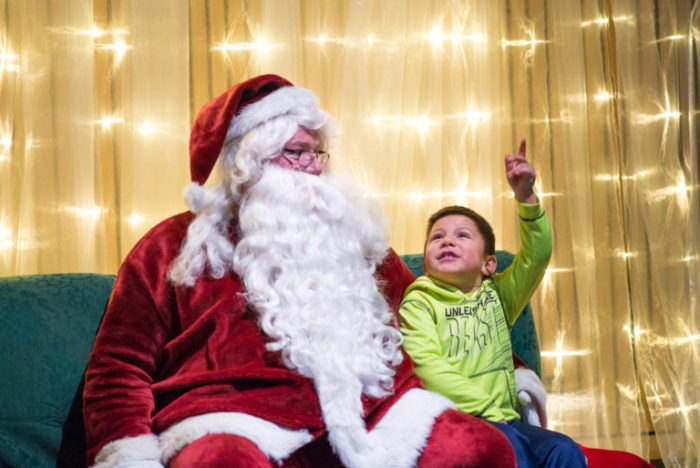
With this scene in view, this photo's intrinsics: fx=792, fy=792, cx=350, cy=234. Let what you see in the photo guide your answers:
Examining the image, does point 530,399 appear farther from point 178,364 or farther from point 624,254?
point 624,254

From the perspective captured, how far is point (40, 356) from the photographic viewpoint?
2.12 meters

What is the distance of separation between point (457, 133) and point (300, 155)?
97cm

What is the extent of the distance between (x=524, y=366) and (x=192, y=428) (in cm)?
105

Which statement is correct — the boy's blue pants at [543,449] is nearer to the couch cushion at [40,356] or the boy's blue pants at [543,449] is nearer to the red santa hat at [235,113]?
the red santa hat at [235,113]

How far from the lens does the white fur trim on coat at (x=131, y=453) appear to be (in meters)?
1.77

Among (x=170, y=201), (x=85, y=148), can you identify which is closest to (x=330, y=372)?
(x=170, y=201)

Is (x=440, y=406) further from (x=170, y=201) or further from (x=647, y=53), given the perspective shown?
(x=647, y=53)

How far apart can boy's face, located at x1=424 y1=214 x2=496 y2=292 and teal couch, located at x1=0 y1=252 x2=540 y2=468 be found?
97cm

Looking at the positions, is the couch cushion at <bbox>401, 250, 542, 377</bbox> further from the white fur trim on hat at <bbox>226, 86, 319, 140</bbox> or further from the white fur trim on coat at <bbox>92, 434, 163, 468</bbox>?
the white fur trim on coat at <bbox>92, 434, 163, 468</bbox>

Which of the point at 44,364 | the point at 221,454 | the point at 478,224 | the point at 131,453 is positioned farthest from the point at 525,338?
the point at 44,364

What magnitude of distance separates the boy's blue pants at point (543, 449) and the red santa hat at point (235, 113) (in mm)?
1049

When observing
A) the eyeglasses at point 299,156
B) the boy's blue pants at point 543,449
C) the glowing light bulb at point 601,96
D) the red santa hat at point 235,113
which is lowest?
the boy's blue pants at point 543,449

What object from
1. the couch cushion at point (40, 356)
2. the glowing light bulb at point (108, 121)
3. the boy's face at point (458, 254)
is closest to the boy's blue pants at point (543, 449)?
the boy's face at point (458, 254)

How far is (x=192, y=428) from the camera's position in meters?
1.79
